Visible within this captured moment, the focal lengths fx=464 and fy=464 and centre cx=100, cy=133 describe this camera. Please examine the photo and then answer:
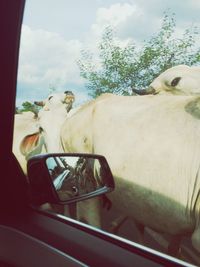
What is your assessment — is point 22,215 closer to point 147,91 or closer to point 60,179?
point 60,179

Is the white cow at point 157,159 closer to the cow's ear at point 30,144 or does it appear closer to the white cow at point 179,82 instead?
the white cow at point 179,82

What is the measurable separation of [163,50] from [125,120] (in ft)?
2.86

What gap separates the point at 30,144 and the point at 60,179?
286cm

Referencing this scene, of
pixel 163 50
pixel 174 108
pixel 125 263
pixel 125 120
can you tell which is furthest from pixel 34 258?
pixel 163 50

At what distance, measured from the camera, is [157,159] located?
272 centimetres

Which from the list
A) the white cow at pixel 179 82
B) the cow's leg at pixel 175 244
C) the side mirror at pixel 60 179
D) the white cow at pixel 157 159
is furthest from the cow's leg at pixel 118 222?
the side mirror at pixel 60 179

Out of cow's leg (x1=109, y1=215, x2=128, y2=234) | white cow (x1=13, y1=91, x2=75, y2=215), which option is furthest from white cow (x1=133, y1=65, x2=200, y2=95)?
white cow (x1=13, y1=91, x2=75, y2=215)

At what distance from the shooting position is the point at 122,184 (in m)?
3.04

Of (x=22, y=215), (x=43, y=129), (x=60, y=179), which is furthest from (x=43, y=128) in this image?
(x=22, y=215)

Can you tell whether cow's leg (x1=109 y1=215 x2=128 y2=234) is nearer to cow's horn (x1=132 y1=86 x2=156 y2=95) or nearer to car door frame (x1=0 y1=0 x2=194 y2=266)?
cow's horn (x1=132 y1=86 x2=156 y2=95)

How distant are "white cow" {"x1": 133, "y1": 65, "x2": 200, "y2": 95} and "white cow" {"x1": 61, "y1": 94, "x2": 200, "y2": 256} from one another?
20 cm

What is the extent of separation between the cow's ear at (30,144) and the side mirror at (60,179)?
237 cm

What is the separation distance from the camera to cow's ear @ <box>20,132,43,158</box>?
4127 millimetres

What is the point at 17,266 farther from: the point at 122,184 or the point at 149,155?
the point at 122,184
